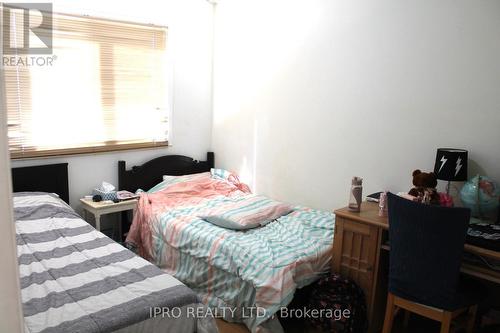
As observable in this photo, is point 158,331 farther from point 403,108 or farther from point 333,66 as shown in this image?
point 333,66

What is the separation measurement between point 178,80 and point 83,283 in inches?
97.1

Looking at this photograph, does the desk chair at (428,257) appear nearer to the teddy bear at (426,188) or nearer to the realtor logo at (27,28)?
the teddy bear at (426,188)

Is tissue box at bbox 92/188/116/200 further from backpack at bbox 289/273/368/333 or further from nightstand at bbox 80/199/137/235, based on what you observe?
backpack at bbox 289/273/368/333

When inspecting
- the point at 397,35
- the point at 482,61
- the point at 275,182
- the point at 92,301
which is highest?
the point at 397,35

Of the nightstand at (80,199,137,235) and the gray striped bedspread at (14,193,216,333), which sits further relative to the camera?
the nightstand at (80,199,137,235)

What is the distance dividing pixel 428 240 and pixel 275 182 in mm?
1959

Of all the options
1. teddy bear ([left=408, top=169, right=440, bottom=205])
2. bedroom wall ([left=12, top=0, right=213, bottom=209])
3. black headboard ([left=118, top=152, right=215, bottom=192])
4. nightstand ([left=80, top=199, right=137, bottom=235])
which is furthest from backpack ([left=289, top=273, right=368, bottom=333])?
bedroom wall ([left=12, top=0, right=213, bottom=209])

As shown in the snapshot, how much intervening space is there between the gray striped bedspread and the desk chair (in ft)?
3.49

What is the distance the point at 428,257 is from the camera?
1891mm

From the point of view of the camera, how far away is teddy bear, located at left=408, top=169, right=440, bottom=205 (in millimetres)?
2207

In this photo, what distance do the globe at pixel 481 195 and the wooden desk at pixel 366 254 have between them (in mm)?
535

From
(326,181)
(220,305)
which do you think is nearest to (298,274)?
(220,305)

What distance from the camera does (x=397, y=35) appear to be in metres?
2.75

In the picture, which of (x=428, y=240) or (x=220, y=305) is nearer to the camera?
(x=428, y=240)
